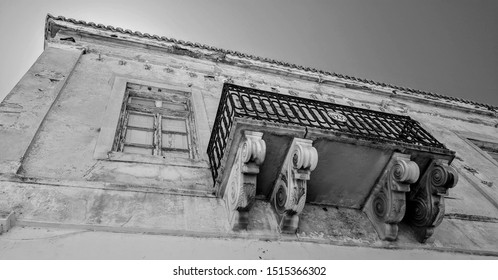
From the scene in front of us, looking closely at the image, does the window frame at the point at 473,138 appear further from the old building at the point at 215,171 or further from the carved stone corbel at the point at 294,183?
the carved stone corbel at the point at 294,183

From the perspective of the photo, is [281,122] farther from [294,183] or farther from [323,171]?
[323,171]

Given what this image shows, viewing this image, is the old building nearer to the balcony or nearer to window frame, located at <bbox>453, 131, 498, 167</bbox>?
the balcony

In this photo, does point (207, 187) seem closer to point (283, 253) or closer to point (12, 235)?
point (283, 253)

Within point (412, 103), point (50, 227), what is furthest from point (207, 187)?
point (412, 103)

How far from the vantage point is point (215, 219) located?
13.2 ft

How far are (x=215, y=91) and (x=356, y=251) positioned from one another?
4.30 meters

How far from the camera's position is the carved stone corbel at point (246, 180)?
3.82 meters

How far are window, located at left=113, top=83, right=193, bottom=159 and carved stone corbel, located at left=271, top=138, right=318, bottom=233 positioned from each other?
71.5 inches

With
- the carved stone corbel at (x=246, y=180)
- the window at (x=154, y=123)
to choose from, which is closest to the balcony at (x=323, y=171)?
the carved stone corbel at (x=246, y=180)

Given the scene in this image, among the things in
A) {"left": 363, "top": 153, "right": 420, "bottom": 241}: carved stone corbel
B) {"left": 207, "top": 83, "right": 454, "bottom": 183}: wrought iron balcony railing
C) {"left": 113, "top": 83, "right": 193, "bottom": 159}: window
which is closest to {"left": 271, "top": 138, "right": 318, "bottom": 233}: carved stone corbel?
{"left": 207, "top": 83, "right": 454, "bottom": 183}: wrought iron balcony railing

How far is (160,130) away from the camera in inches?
228

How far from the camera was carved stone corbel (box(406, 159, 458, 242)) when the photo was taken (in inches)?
175

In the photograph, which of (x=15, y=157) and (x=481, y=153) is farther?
(x=481, y=153)

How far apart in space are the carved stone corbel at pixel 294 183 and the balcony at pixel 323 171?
0.04 ft
